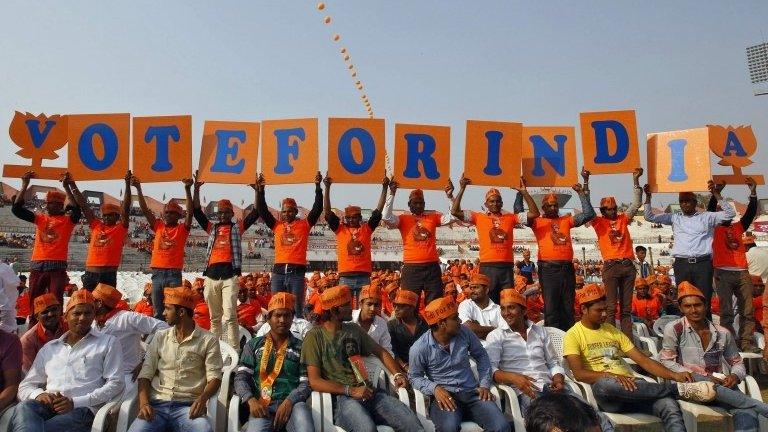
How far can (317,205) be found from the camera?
23.3 ft

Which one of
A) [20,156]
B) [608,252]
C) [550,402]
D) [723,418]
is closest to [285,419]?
[550,402]

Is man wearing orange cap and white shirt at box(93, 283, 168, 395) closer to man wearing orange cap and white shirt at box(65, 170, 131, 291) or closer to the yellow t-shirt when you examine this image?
man wearing orange cap and white shirt at box(65, 170, 131, 291)

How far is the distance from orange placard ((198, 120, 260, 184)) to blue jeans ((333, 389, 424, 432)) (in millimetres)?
4100

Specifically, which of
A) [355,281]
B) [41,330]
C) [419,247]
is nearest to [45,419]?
[41,330]

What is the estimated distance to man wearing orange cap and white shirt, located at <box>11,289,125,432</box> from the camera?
3775 millimetres

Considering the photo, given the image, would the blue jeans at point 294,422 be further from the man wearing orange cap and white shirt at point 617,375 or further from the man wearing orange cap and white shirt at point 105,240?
the man wearing orange cap and white shirt at point 105,240

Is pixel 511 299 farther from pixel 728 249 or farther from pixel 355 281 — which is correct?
pixel 728 249

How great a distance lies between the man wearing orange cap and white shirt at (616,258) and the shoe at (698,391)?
245 cm

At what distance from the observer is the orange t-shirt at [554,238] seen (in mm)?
6621

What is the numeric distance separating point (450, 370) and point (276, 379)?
→ 4.66 feet

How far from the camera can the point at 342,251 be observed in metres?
6.84

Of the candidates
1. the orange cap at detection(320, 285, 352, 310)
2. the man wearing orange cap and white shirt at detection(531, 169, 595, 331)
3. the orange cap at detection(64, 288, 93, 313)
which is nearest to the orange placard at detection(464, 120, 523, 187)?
the man wearing orange cap and white shirt at detection(531, 169, 595, 331)

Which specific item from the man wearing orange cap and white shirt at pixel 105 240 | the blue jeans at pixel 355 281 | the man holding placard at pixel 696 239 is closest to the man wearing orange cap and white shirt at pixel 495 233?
the blue jeans at pixel 355 281

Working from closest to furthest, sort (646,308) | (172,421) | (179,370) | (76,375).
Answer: (172,421) < (76,375) < (179,370) < (646,308)
